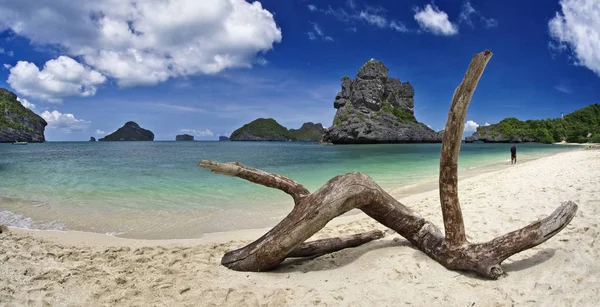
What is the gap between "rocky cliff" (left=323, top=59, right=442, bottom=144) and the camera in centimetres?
13400

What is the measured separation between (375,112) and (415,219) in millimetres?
152940

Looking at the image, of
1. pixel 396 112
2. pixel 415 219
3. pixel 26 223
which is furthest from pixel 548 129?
pixel 26 223

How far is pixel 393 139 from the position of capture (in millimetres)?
137875

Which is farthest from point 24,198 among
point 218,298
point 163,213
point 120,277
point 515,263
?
point 515,263

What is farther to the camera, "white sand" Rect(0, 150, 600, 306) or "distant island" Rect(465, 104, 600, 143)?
"distant island" Rect(465, 104, 600, 143)

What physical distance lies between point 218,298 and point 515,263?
432cm

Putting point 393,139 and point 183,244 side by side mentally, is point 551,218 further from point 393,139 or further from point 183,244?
point 393,139

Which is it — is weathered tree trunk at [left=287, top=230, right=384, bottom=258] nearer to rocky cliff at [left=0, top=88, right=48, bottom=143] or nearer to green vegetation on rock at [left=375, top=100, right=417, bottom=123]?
green vegetation on rock at [left=375, top=100, right=417, bottom=123]

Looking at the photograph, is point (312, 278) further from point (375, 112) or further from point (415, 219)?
point (375, 112)

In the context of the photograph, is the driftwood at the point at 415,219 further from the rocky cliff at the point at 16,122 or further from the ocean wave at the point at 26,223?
the rocky cliff at the point at 16,122

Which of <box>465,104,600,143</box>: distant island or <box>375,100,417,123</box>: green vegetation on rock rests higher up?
<box>375,100,417,123</box>: green vegetation on rock

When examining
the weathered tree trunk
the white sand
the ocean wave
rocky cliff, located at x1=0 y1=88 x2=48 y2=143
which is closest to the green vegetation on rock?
the ocean wave

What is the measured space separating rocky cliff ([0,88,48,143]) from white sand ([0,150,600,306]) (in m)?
194

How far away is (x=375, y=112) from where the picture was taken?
152875mm
